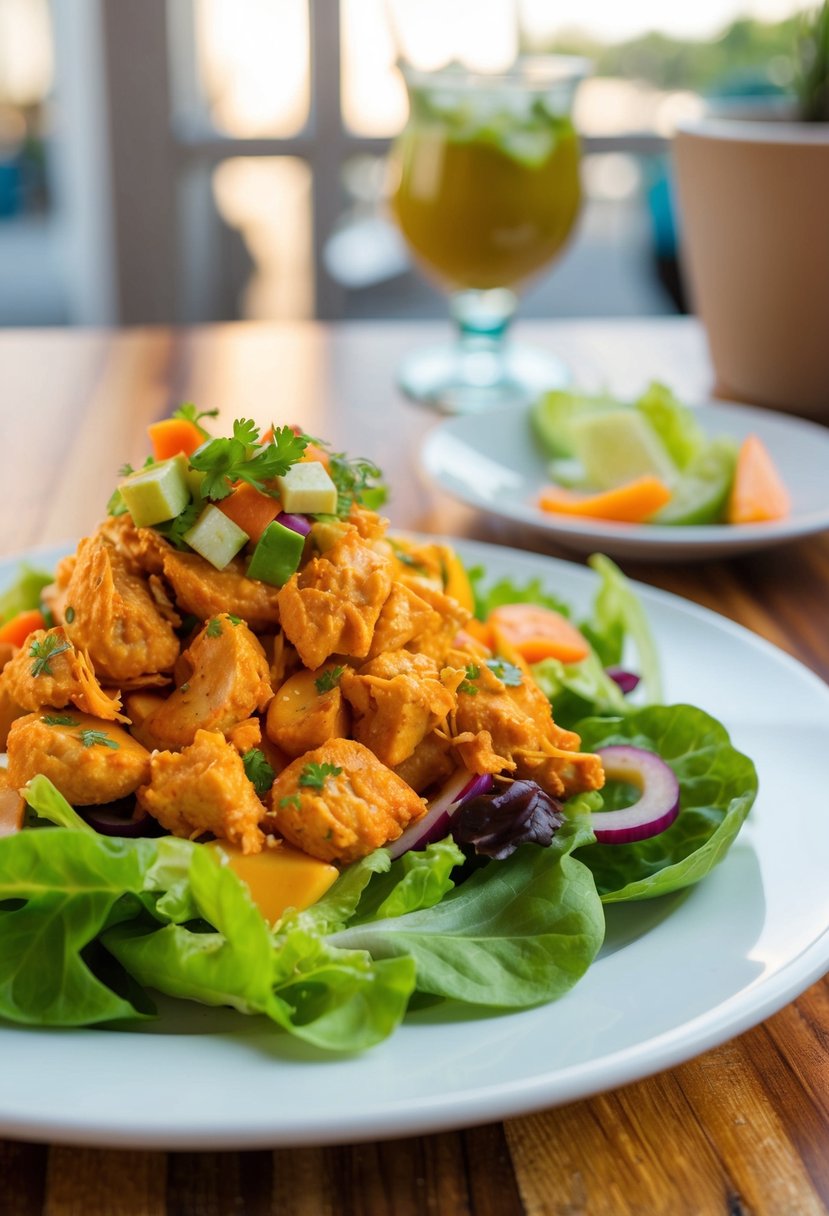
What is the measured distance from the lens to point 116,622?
199cm

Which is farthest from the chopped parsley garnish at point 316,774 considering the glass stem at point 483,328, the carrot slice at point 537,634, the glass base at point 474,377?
the glass stem at point 483,328

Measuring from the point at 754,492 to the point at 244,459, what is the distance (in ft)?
5.66

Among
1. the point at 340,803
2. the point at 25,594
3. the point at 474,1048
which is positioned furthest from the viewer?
the point at 25,594

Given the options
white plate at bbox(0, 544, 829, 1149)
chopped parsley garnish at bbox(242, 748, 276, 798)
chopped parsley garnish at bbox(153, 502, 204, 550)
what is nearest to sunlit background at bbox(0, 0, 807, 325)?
chopped parsley garnish at bbox(153, 502, 204, 550)

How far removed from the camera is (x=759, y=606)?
3186 millimetres

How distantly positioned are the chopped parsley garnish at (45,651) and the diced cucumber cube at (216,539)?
0.25 meters

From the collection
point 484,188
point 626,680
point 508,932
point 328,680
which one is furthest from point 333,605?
point 484,188

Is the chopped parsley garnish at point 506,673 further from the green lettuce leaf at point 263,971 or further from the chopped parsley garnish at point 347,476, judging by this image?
the green lettuce leaf at point 263,971

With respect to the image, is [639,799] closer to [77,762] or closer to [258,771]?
[258,771]

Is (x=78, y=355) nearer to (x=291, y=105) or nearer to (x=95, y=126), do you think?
(x=95, y=126)

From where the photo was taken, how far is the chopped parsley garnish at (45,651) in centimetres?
197

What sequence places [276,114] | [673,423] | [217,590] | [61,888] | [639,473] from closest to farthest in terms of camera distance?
[61,888] → [217,590] → [639,473] → [673,423] → [276,114]

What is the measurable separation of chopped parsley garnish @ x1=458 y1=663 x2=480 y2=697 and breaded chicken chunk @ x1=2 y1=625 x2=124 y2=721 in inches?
21.1

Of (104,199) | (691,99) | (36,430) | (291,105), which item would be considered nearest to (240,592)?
(36,430)
